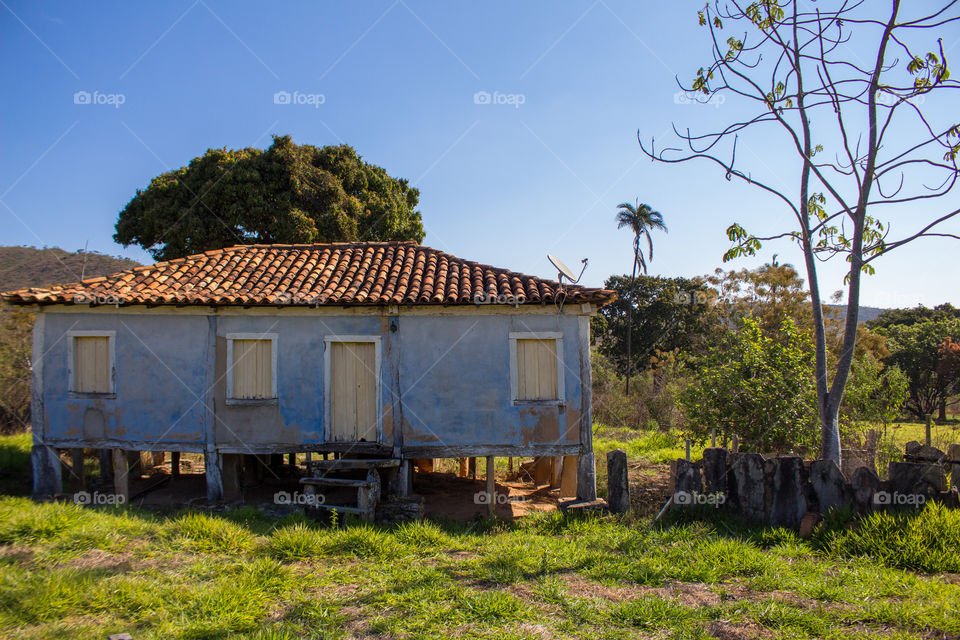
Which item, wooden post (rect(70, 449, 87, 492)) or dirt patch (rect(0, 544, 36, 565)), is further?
wooden post (rect(70, 449, 87, 492))

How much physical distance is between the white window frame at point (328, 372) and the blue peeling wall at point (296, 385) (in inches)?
2.6

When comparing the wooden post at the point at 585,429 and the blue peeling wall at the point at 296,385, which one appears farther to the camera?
the blue peeling wall at the point at 296,385

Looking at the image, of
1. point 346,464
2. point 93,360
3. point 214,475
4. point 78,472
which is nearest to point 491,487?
point 346,464

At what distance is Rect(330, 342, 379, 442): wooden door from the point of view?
35.0 ft

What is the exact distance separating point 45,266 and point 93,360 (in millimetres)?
25245

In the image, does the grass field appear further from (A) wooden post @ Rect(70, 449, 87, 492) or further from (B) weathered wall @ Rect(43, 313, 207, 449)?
(A) wooden post @ Rect(70, 449, 87, 492)

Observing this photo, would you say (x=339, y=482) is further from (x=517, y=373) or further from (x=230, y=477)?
(x=517, y=373)

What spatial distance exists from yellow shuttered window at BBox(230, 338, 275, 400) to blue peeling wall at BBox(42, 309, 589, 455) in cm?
21

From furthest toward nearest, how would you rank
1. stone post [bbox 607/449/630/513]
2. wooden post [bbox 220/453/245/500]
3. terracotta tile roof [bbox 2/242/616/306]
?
wooden post [bbox 220/453/245/500] < terracotta tile roof [bbox 2/242/616/306] < stone post [bbox 607/449/630/513]

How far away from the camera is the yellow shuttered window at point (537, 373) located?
1052 cm

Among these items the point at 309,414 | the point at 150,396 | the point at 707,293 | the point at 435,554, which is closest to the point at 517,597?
the point at 435,554

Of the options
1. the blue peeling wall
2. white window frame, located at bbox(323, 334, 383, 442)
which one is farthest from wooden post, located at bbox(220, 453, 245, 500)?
white window frame, located at bbox(323, 334, 383, 442)

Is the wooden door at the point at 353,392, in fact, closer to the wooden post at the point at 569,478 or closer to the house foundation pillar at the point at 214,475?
the house foundation pillar at the point at 214,475

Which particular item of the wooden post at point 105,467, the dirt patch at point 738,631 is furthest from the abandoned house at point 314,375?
the dirt patch at point 738,631
